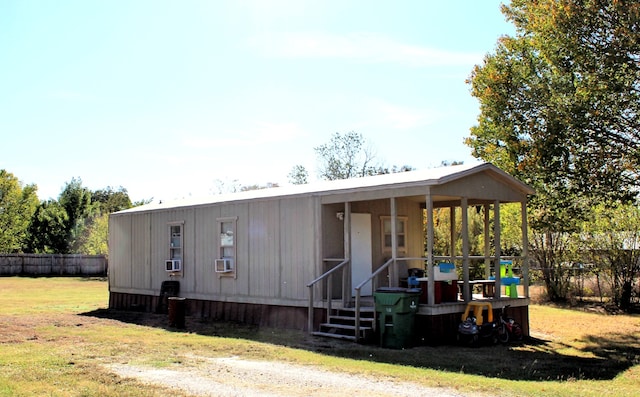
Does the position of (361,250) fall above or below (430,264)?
above

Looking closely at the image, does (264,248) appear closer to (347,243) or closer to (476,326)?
(347,243)

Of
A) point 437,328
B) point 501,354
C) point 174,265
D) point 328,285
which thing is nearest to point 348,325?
point 328,285

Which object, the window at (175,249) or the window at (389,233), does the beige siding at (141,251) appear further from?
the window at (389,233)

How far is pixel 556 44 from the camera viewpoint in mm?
15469

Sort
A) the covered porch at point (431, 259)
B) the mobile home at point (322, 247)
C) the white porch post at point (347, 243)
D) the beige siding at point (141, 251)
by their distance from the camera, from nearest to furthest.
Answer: the covered porch at point (431, 259) < the mobile home at point (322, 247) < the white porch post at point (347, 243) < the beige siding at point (141, 251)

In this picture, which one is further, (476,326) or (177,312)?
(177,312)

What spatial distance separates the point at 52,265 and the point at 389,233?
34.1 metres

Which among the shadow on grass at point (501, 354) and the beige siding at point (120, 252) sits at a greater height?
the beige siding at point (120, 252)

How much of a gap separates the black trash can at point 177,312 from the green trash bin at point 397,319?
5.08 m

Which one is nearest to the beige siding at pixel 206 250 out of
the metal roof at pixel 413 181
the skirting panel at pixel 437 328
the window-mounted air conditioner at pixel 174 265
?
the window-mounted air conditioner at pixel 174 265

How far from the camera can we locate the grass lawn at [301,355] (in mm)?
8188

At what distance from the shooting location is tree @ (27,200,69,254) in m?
53.3

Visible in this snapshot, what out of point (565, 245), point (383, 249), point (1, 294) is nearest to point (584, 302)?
point (565, 245)

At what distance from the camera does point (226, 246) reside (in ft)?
54.1
